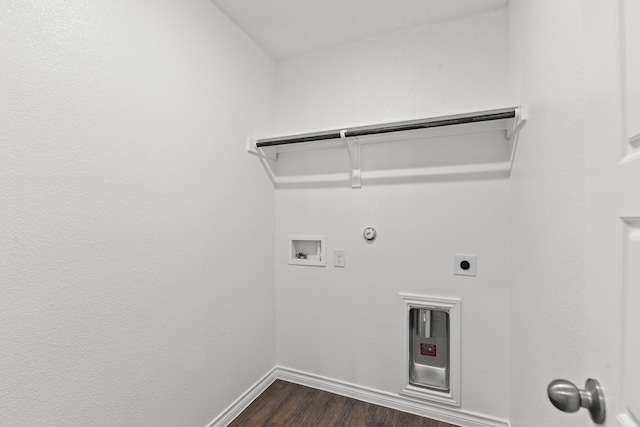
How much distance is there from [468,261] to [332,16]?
174cm

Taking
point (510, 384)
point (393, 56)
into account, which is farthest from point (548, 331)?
point (393, 56)

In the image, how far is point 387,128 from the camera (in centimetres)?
172

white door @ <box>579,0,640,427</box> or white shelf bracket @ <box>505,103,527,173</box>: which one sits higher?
white shelf bracket @ <box>505,103,527,173</box>

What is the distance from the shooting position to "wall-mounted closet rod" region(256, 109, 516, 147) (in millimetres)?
1507

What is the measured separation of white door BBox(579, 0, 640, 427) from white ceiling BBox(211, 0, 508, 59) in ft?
4.85

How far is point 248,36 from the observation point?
2.06m

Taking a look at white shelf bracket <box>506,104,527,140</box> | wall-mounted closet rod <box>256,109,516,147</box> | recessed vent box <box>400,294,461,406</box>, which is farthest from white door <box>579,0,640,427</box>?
recessed vent box <box>400,294,461,406</box>

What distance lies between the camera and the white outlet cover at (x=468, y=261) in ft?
5.88

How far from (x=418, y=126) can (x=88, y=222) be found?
162 centimetres

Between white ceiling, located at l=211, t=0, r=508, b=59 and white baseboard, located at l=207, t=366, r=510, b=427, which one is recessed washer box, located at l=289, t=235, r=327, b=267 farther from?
white ceiling, located at l=211, t=0, r=508, b=59

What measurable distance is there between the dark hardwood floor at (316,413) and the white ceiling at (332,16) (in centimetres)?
251

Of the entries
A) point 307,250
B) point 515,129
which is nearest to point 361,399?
point 307,250

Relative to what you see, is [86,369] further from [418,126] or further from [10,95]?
[418,126]

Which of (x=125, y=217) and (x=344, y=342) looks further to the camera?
(x=344, y=342)
